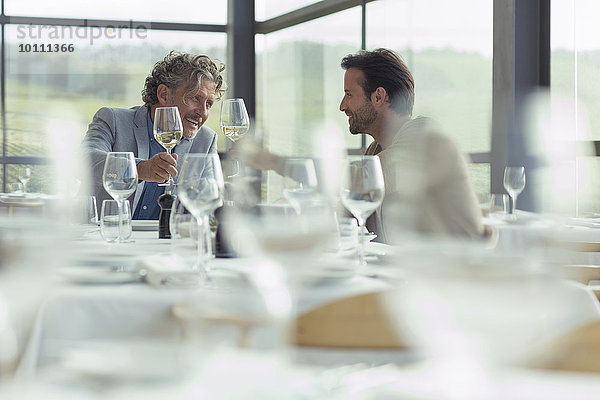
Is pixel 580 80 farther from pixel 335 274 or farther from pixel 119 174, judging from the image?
pixel 335 274

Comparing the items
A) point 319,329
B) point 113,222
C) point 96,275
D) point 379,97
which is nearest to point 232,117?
point 379,97

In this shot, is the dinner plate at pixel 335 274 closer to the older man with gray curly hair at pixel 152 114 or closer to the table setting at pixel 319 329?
the table setting at pixel 319 329

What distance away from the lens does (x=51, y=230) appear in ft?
2.72

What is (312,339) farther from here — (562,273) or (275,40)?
(275,40)

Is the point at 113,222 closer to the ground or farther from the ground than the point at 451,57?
closer to the ground

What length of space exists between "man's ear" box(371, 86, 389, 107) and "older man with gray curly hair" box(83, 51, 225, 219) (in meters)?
0.82

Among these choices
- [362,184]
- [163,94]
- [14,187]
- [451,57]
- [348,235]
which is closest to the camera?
[362,184]

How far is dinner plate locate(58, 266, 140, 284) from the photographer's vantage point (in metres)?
1.52

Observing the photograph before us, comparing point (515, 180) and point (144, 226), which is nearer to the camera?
point (144, 226)

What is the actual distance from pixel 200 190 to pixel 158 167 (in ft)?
4.75

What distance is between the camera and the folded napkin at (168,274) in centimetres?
150

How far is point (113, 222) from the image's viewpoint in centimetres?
236

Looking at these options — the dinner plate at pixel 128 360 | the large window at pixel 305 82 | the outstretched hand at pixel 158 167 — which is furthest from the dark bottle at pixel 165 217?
the large window at pixel 305 82

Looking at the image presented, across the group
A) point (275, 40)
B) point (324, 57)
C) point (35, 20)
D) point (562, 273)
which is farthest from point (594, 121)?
point (35, 20)
